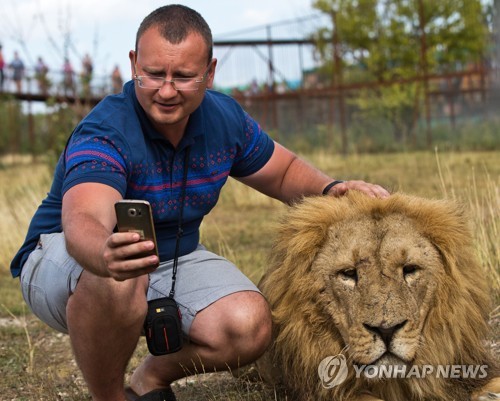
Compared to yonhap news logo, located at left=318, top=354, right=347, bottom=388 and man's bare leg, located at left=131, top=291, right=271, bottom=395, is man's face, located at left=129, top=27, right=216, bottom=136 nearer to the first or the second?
man's bare leg, located at left=131, top=291, right=271, bottom=395

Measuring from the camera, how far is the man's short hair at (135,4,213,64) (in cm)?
306

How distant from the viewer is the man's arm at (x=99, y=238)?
7.57ft

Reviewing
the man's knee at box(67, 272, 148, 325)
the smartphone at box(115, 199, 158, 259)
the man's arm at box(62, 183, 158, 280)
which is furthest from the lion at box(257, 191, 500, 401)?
the smartphone at box(115, 199, 158, 259)

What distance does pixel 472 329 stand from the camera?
3125 mm

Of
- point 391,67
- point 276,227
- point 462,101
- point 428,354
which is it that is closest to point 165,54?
point 276,227

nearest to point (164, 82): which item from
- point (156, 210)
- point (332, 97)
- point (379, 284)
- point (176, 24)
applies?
point (176, 24)

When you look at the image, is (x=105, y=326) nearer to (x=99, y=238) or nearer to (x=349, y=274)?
(x=99, y=238)

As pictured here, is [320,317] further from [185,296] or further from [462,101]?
[462,101]

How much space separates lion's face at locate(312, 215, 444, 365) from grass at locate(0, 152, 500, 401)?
560 mm

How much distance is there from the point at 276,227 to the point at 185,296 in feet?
1.46

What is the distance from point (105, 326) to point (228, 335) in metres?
0.49

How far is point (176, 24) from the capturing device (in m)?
3.09

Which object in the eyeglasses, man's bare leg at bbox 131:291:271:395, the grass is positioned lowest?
the grass

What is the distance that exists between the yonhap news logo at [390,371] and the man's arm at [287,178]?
34.3 inches
